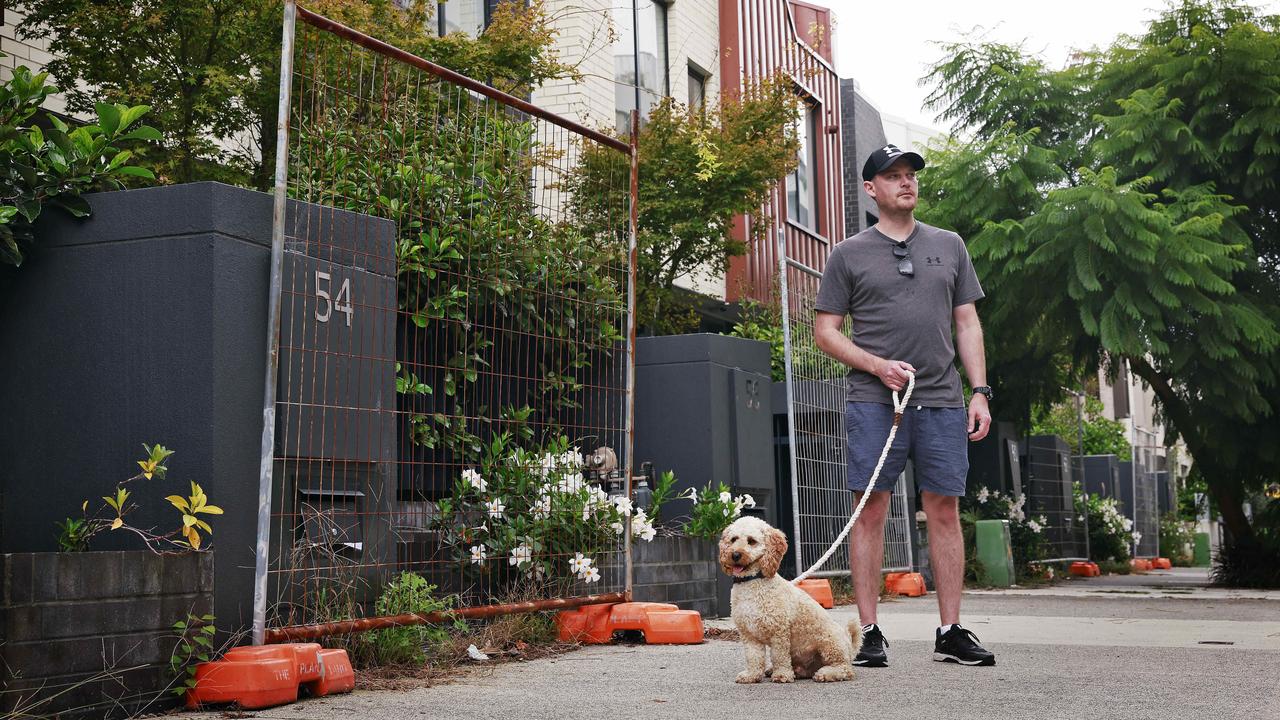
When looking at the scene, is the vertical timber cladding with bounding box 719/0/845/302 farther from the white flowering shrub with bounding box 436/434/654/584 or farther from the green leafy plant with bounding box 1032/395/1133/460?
the green leafy plant with bounding box 1032/395/1133/460

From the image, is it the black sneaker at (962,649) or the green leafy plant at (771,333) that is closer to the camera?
the black sneaker at (962,649)

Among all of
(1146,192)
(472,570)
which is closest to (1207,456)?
(1146,192)

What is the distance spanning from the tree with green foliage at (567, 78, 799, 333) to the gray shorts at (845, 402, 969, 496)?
24.9 ft

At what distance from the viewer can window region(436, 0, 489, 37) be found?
45.7 ft

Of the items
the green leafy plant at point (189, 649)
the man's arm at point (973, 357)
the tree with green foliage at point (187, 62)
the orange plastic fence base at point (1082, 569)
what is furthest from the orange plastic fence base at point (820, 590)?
the orange plastic fence base at point (1082, 569)

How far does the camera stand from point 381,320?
534 cm

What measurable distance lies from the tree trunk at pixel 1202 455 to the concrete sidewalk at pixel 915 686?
6691mm

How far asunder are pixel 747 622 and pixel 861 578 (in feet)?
2.54

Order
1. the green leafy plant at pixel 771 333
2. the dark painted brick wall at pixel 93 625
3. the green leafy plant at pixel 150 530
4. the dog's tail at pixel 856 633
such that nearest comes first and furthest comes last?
the dark painted brick wall at pixel 93 625 → the green leafy plant at pixel 150 530 → the dog's tail at pixel 856 633 → the green leafy plant at pixel 771 333

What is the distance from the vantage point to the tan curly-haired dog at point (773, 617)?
474 centimetres

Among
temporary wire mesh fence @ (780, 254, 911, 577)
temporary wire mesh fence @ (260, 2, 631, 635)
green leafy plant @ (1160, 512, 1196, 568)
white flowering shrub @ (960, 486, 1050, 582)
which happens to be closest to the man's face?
temporary wire mesh fence @ (260, 2, 631, 635)

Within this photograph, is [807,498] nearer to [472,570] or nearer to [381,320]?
[472,570]

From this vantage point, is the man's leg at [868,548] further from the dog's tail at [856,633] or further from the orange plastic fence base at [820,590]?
the orange plastic fence base at [820,590]

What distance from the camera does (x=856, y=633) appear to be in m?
5.15
